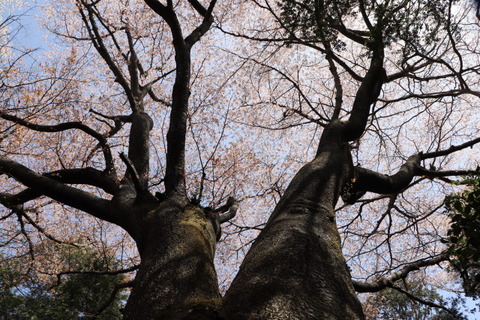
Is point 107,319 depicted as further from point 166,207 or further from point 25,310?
point 166,207

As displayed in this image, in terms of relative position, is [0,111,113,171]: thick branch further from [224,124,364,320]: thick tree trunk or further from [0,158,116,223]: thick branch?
[224,124,364,320]: thick tree trunk

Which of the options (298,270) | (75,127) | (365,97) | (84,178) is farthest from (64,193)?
(365,97)

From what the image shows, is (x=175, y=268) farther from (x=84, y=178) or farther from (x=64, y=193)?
(x=84, y=178)

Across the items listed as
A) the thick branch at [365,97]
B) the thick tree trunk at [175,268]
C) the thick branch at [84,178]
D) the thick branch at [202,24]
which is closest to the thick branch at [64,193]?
the thick branch at [84,178]

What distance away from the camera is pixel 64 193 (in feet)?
10.8

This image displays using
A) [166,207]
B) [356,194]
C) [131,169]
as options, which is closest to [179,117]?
[131,169]

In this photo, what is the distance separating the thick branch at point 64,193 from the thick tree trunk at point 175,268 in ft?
2.05

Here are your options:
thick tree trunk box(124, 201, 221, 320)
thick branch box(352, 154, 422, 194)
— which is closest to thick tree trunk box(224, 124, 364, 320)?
thick tree trunk box(124, 201, 221, 320)

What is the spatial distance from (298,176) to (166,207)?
4.01 feet

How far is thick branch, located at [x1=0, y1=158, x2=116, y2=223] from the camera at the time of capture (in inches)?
→ 127

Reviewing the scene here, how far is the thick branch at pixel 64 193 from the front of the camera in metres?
3.23

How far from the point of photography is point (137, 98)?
19.1 ft

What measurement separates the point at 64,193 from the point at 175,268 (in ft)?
6.08

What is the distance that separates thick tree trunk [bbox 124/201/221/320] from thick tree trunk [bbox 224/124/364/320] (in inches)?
7.0
